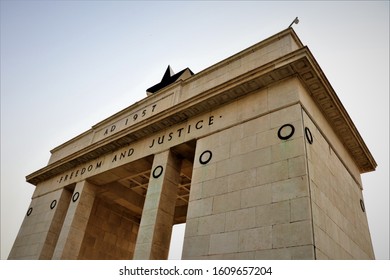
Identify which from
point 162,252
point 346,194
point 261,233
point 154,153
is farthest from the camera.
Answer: point 154,153

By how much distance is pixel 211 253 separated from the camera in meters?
11.0

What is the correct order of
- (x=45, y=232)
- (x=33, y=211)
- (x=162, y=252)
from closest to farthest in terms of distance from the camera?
(x=162, y=252)
(x=45, y=232)
(x=33, y=211)

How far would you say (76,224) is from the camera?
18.4 metres

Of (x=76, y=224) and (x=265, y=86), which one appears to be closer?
(x=265, y=86)

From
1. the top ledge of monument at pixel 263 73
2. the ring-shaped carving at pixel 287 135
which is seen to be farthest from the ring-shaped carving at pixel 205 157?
the ring-shaped carving at pixel 287 135

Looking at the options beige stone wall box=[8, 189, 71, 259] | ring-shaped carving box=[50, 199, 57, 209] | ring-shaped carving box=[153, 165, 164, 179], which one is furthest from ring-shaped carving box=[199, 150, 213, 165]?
ring-shaped carving box=[50, 199, 57, 209]

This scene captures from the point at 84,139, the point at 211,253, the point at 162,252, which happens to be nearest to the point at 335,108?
the point at 211,253

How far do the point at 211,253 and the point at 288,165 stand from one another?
4.16 m

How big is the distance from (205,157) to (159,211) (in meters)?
3.26

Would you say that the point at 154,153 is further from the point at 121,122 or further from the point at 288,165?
the point at 288,165

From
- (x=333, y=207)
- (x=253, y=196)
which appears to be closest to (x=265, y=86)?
(x=253, y=196)

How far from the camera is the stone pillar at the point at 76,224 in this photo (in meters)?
17.5

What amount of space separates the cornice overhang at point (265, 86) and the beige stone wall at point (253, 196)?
95 cm

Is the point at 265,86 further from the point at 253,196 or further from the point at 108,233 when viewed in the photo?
the point at 108,233
